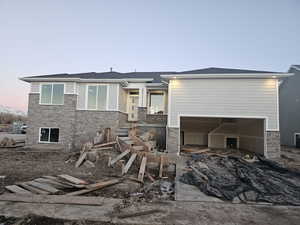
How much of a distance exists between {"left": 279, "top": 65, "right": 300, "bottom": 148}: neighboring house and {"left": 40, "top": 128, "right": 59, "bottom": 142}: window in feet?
69.2

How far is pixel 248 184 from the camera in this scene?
4.74 metres

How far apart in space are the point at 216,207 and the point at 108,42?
1526 centimetres

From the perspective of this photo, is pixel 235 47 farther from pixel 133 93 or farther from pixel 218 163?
pixel 218 163

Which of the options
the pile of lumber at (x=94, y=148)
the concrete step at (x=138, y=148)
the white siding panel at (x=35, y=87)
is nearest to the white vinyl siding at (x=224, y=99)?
the concrete step at (x=138, y=148)

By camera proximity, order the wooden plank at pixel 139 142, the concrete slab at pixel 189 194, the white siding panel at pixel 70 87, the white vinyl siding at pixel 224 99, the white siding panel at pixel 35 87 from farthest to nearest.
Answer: the white siding panel at pixel 35 87 → the white siding panel at pixel 70 87 → the white vinyl siding at pixel 224 99 → the wooden plank at pixel 139 142 → the concrete slab at pixel 189 194

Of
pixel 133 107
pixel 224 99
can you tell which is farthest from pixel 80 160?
pixel 224 99

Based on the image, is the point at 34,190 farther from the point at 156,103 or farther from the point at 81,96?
the point at 156,103

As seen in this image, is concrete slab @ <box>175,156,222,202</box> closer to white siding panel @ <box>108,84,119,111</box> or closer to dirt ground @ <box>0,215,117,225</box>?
dirt ground @ <box>0,215,117,225</box>

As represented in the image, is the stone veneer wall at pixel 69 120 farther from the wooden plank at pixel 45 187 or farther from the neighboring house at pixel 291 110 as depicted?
the neighboring house at pixel 291 110

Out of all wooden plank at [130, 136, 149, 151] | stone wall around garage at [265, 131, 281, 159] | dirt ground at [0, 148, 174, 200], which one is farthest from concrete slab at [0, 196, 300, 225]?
stone wall around garage at [265, 131, 281, 159]

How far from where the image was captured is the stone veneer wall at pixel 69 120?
1143 cm

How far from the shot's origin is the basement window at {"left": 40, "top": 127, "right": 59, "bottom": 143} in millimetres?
11672

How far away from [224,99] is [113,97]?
302 inches

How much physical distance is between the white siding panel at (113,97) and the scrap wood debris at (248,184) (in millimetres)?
7619
